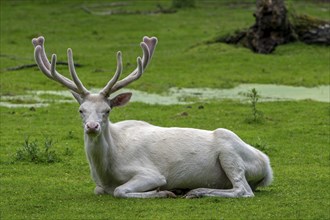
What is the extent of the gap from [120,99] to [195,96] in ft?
41.6

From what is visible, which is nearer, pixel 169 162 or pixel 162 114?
pixel 169 162

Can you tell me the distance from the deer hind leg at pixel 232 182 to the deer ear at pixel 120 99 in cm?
140

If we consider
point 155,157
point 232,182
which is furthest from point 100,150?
point 232,182

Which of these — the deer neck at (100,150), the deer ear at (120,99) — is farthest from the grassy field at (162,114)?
the deer ear at (120,99)

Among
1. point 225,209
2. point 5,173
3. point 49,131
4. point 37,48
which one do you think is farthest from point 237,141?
point 49,131

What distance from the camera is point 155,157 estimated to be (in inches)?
452

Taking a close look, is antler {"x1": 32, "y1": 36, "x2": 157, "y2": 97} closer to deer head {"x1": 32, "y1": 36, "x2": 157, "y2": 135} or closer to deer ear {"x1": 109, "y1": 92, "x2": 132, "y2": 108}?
deer head {"x1": 32, "y1": 36, "x2": 157, "y2": 135}

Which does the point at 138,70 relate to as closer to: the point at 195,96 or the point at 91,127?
the point at 91,127

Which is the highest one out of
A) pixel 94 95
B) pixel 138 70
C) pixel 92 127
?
pixel 138 70

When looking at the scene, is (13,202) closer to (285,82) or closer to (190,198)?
(190,198)

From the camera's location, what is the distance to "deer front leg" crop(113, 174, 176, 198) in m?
10.9

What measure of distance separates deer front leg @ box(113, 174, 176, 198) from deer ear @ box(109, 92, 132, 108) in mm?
930

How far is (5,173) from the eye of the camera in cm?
1382

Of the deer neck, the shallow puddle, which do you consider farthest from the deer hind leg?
the shallow puddle
